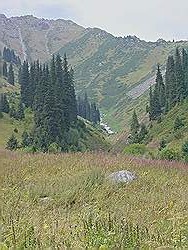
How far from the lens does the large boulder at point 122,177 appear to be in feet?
40.0

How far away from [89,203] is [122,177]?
205 centimetres

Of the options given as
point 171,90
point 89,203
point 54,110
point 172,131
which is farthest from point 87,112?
point 89,203

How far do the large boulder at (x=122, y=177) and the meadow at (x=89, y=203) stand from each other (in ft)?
0.60

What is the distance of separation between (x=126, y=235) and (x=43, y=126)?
7286 centimetres

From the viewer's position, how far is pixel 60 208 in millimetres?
10102

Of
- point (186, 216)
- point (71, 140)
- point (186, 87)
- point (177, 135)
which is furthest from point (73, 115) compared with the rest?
point (186, 216)

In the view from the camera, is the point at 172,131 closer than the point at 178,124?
No

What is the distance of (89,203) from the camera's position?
10.5m

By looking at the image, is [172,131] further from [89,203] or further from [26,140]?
[89,203]

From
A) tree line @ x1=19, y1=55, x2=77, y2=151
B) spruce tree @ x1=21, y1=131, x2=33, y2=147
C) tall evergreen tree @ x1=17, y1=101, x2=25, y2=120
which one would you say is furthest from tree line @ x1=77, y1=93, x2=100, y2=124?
spruce tree @ x1=21, y1=131, x2=33, y2=147

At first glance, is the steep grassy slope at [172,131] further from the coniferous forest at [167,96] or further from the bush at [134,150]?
the bush at [134,150]

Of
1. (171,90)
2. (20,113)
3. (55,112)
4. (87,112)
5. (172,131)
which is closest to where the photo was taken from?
(172,131)

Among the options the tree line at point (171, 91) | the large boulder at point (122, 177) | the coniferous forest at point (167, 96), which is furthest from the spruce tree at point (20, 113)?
the large boulder at point (122, 177)

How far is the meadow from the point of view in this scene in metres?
6.08
